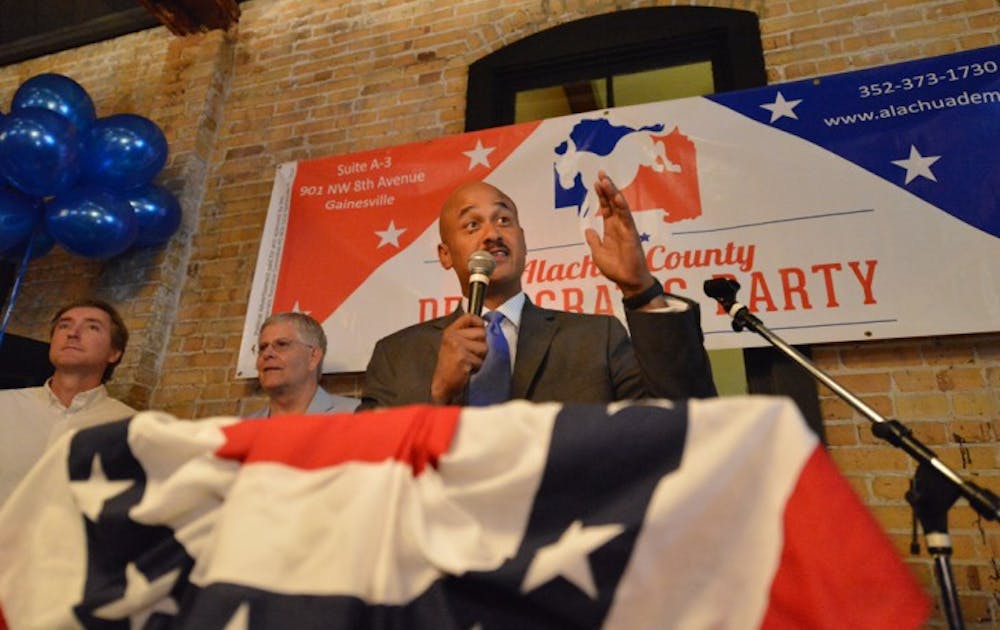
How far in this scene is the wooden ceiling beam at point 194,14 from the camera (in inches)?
118

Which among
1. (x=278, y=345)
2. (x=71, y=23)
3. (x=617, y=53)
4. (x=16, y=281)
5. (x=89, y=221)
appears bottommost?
(x=278, y=345)

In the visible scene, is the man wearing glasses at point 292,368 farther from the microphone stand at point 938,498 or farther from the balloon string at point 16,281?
the microphone stand at point 938,498

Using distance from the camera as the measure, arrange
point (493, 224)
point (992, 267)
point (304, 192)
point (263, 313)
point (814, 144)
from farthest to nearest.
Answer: point (304, 192) → point (263, 313) → point (814, 144) → point (992, 267) → point (493, 224)

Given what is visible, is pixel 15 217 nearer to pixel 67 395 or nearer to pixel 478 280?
pixel 67 395

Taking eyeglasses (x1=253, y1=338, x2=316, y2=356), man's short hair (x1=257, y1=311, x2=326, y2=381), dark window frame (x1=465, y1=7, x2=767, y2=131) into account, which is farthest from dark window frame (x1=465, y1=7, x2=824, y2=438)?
eyeglasses (x1=253, y1=338, x2=316, y2=356)

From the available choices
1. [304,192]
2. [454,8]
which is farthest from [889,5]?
[304,192]

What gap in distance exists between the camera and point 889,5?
218 cm

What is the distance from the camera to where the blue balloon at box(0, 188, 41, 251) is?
7.31 ft

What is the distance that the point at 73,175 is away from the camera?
224 cm

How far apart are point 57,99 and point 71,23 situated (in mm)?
1539

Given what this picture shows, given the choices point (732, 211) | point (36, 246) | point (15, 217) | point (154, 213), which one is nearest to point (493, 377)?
point (732, 211)

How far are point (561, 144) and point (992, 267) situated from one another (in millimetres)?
1321

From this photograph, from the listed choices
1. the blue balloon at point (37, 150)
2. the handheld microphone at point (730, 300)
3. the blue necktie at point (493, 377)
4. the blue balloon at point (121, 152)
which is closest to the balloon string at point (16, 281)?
the blue balloon at point (37, 150)

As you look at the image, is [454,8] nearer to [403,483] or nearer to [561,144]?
[561,144]
